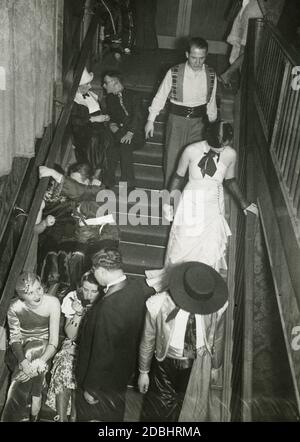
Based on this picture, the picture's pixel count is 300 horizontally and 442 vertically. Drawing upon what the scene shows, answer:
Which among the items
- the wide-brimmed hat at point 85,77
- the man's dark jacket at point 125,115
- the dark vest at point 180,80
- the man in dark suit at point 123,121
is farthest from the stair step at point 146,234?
the wide-brimmed hat at point 85,77

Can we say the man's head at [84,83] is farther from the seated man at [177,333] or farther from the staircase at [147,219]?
the seated man at [177,333]

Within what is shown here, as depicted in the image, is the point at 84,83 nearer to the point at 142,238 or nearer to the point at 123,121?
the point at 123,121

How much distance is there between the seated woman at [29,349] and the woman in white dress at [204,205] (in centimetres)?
90

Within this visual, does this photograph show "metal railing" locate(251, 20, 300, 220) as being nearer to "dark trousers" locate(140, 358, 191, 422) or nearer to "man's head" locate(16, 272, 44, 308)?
"dark trousers" locate(140, 358, 191, 422)

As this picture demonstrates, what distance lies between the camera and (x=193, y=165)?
3.65 metres

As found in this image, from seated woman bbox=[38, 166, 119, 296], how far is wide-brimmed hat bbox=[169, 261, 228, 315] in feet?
3.60

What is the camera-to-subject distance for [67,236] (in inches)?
151

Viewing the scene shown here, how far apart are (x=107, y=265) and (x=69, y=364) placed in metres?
0.98

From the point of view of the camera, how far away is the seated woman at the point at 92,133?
4.57 meters

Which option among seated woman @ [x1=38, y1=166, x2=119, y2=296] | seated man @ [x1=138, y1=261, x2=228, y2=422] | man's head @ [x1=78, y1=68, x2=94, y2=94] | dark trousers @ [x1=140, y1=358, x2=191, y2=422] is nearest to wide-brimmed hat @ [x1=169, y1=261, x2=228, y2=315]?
seated man @ [x1=138, y1=261, x2=228, y2=422]

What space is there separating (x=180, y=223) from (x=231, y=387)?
1407 millimetres
